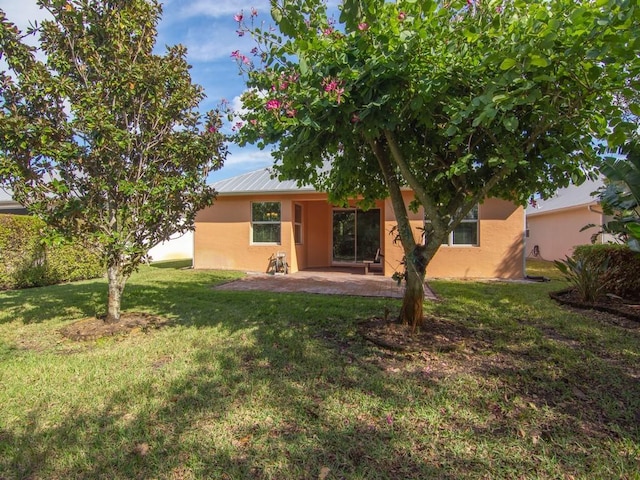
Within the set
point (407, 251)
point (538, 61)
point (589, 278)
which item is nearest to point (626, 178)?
point (589, 278)

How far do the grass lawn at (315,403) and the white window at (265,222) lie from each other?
24.2 feet

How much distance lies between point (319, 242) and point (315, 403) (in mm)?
12024

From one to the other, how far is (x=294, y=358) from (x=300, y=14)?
12.4ft

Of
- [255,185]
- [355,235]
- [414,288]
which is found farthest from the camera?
[355,235]

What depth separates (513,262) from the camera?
37.4 feet

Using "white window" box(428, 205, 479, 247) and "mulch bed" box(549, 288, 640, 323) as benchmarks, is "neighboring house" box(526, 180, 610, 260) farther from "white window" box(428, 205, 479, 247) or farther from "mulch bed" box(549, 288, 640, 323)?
"mulch bed" box(549, 288, 640, 323)

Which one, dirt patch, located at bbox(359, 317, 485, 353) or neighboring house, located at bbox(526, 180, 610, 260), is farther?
neighboring house, located at bbox(526, 180, 610, 260)

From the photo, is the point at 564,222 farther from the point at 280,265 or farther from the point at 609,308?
the point at 280,265

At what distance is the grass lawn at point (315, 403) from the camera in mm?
2531

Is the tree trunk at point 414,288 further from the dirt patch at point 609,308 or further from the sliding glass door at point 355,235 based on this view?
the sliding glass door at point 355,235

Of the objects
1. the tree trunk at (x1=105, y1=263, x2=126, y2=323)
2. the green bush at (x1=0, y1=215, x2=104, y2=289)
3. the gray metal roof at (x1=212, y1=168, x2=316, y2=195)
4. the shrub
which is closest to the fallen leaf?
the tree trunk at (x1=105, y1=263, x2=126, y2=323)

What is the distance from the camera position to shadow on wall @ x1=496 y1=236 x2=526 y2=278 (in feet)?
37.3

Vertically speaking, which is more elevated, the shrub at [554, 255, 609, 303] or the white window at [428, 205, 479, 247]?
the white window at [428, 205, 479, 247]

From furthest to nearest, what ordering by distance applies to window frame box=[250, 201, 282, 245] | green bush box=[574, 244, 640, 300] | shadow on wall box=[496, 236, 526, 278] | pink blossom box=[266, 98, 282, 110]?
window frame box=[250, 201, 282, 245] < shadow on wall box=[496, 236, 526, 278] < green bush box=[574, 244, 640, 300] < pink blossom box=[266, 98, 282, 110]
